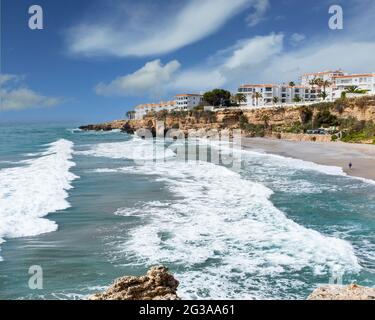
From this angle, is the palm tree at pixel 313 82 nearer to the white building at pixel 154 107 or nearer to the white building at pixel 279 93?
the white building at pixel 279 93

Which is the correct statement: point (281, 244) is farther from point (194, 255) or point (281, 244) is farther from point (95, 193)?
point (95, 193)

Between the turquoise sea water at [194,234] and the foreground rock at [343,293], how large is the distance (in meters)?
3.98

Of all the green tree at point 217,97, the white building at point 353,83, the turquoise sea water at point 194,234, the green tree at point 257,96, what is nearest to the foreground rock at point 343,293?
the turquoise sea water at point 194,234

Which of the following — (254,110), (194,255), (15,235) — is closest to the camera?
(194,255)

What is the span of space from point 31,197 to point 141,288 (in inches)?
618

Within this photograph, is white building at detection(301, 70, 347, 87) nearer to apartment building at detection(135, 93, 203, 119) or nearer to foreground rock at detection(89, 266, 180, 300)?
apartment building at detection(135, 93, 203, 119)

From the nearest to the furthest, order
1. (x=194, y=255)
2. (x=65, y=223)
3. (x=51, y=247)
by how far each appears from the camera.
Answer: (x=194, y=255), (x=51, y=247), (x=65, y=223)

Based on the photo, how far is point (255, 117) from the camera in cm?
7706

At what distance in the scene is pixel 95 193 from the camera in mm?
20812

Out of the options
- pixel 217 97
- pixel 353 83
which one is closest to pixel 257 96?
pixel 217 97

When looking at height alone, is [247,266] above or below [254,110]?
below

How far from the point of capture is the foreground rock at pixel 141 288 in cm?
504
